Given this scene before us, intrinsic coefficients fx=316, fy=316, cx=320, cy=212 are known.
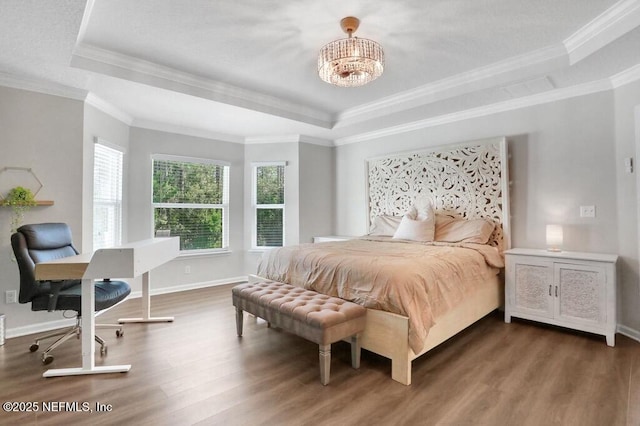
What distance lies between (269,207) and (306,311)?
11.2ft

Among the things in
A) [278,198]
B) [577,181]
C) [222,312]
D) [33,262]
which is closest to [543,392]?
[577,181]

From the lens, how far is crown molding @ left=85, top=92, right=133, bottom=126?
3499mm

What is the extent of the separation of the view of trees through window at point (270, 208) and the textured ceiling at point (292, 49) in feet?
4.94

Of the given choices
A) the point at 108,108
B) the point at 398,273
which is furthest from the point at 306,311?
the point at 108,108

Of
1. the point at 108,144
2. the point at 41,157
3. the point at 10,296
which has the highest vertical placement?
the point at 108,144

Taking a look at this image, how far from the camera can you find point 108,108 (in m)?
3.81

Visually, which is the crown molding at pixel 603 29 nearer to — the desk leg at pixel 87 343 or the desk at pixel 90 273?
the desk at pixel 90 273

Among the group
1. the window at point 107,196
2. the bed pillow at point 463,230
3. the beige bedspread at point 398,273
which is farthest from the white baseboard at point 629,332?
the window at point 107,196

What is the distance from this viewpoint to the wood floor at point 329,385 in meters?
1.81

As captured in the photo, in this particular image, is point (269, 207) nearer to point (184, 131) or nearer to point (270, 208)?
point (270, 208)

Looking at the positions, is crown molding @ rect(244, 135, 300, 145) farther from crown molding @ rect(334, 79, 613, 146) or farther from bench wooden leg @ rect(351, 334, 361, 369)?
bench wooden leg @ rect(351, 334, 361, 369)

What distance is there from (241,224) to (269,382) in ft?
11.6

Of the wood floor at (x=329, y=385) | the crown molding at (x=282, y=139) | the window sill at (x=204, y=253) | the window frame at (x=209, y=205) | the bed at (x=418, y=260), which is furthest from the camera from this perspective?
the crown molding at (x=282, y=139)

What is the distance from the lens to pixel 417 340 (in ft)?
6.97
